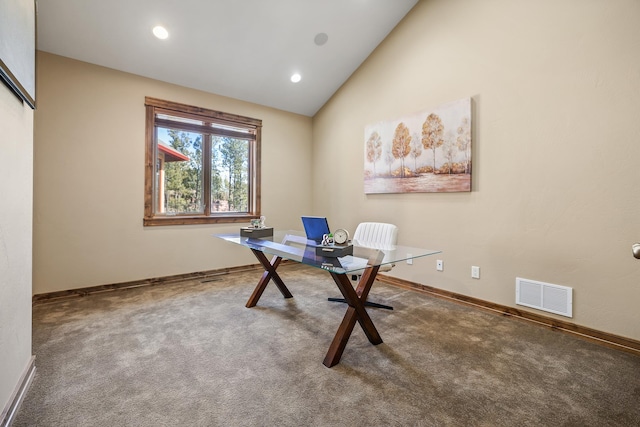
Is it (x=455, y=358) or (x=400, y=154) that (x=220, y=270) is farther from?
(x=455, y=358)

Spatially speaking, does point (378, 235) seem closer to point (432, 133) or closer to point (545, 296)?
point (432, 133)

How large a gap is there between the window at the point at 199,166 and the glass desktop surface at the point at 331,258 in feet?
5.45

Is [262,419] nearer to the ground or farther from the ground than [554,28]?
nearer to the ground

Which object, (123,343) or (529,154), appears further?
(529,154)

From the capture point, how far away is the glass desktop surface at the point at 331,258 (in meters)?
1.85

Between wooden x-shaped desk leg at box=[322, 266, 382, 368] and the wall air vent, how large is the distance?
4.99 feet

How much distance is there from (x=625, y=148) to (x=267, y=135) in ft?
13.8

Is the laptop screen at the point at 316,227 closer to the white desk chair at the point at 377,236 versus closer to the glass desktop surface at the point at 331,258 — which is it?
the glass desktop surface at the point at 331,258

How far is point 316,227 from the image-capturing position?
2.72m

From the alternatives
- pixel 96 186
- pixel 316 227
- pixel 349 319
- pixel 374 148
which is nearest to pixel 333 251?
pixel 349 319

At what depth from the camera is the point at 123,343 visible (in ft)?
7.35

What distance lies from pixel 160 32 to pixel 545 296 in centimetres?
469

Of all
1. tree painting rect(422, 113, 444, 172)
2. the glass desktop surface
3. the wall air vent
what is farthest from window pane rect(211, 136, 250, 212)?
the wall air vent

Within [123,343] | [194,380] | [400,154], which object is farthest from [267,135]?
[194,380]
